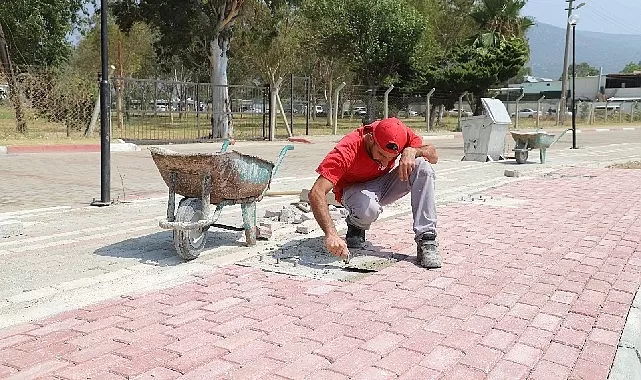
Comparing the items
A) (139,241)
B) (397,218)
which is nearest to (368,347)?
(139,241)

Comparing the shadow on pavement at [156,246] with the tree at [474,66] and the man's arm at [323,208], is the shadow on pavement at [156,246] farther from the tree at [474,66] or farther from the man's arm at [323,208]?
the tree at [474,66]

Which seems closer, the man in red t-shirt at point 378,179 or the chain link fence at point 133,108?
the man in red t-shirt at point 378,179

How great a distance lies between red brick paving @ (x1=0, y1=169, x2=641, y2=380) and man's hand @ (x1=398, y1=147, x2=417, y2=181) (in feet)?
2.17

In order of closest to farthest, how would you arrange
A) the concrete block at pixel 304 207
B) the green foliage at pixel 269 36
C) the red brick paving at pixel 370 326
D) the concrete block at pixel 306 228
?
the red brick paving at pixel 370 326
the concrete block at pixel 306 228
the concrete block at pixel 304 207
the green foliage at pixel 269 36

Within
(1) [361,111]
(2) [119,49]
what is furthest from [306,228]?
(1) [361,111]

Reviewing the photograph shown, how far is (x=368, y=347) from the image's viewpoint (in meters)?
3.16

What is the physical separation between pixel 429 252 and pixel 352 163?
2.72 ft

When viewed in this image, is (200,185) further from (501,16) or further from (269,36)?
(501,16)

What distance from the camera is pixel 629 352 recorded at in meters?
3.18

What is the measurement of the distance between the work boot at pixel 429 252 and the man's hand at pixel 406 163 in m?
0.49

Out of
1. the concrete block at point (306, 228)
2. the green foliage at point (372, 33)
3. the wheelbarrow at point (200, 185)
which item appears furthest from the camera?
the green foliage at point (372, 33)

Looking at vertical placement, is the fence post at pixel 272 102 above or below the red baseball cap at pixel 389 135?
above

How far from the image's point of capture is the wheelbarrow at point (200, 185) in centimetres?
458

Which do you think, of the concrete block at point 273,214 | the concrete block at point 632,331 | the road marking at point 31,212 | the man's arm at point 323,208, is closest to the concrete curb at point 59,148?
the road marking at point 31,212
